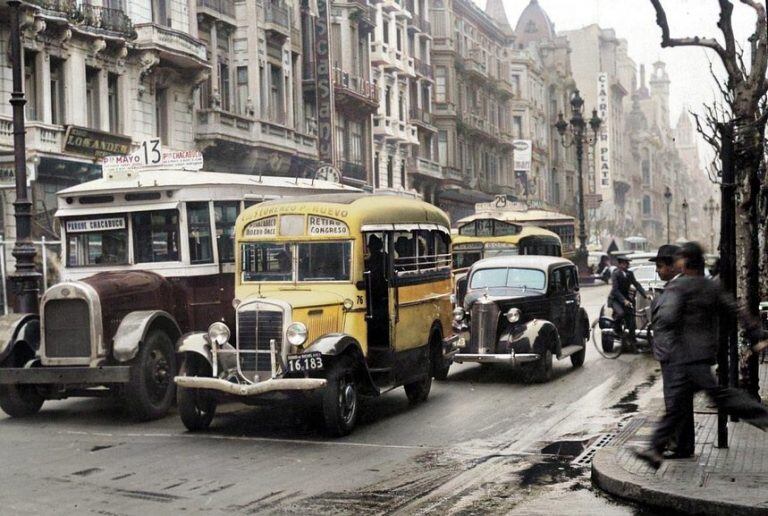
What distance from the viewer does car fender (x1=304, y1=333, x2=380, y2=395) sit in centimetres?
1091

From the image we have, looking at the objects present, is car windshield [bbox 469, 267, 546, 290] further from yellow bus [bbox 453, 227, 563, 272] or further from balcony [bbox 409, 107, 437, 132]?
balcony [bbox 409, 107, 437, 132]

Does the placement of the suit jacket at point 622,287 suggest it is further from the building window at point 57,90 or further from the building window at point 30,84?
the building window at point 57,90

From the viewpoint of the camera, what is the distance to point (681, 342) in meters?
8.16

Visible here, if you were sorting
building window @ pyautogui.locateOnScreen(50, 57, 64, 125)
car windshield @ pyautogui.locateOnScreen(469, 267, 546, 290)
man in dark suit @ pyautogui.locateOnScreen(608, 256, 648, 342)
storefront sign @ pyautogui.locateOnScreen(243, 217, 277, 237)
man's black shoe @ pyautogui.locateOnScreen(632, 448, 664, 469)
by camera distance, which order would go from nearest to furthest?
man's black shoe @ pyautogui.locateOnScreen(632, 448, 664, 469), storefront sign @ pyautogui.locateOnScreen(243, 217, 277, 237), car windshield @ pyautogui.locateOnScreen(469, 267, 546, 290), man in dark suit @ pyautogui.locateOnScreen(608, 256, 648, 342), building window @ pyautogui.locateOnScreen(50, 57, 64, 125)

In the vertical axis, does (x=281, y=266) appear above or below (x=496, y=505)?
above

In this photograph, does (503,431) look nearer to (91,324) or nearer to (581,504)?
(581,504)

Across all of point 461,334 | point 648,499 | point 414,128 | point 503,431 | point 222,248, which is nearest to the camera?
point 648,499

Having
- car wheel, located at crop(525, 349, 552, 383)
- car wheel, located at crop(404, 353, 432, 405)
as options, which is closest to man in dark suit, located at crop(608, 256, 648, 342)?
car wheel, located at crop(525, 349, 552, 383)

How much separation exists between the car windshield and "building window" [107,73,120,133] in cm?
1706

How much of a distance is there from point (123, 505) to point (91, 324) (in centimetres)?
468

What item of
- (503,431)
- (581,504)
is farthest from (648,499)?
(503,431)

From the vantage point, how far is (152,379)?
12570mm

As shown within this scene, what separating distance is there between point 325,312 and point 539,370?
5.19 metres

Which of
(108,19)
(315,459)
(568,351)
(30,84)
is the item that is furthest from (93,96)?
(315,459)
